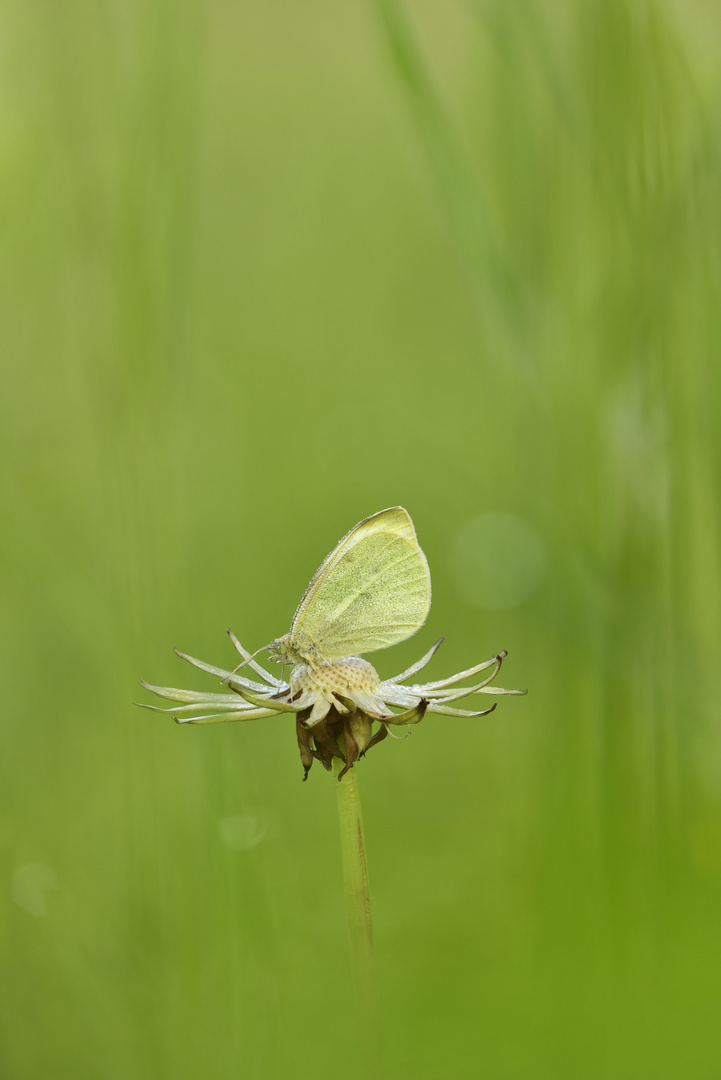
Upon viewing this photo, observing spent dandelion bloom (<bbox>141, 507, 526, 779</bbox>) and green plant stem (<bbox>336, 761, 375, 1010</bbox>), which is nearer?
green plant stem (<bbox>336, 761, 375, 1010</bbox>)

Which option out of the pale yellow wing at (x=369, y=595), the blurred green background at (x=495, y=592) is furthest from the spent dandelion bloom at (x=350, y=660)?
the blurred green background at (x=495, y=592)

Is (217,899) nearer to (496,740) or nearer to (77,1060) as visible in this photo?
(77,1060)

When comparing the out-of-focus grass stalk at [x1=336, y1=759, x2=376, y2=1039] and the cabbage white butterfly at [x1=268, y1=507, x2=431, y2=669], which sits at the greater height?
the cabbage white butterfly at [x1=268, y1=507, x2=431, y2=669]

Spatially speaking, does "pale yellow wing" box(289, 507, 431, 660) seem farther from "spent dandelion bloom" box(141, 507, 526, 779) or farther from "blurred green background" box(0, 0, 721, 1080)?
"blurred green background" box(0, 0, 721, 1080)

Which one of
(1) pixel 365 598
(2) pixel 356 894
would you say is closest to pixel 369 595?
(1) pixel 365 598

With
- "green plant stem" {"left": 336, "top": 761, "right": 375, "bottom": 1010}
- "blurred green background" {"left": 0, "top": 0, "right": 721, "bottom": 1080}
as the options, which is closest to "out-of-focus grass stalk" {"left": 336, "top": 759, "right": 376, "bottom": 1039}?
"green plant stem" {"left": 336, "top": 761, "right": 375, "bottom": 1010}

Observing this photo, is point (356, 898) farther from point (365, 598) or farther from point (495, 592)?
point (495, 592)

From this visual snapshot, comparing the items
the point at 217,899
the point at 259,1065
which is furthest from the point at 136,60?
Result: the point at 259,1065

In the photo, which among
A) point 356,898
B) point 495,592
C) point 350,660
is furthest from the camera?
point 495,592
